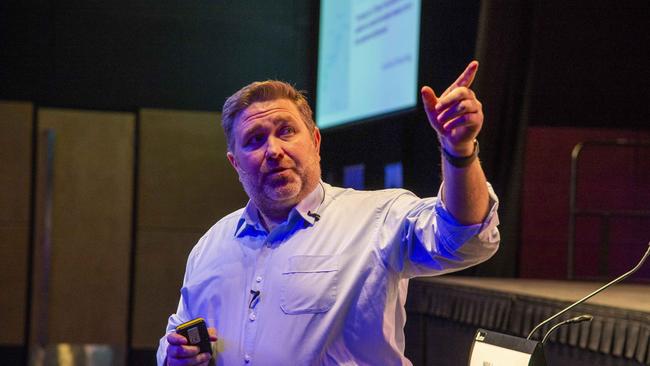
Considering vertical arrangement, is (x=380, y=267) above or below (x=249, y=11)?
below

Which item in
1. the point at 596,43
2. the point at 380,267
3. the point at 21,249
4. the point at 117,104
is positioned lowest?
the point at 21,249

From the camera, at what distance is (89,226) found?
6.64 m

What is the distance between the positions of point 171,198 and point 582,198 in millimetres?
2946

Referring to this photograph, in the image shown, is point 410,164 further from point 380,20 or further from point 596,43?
point 596,43

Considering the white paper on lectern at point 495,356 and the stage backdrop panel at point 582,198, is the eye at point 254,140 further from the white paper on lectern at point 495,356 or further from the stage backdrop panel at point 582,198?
A: the stage backdrop panel at point 582,198

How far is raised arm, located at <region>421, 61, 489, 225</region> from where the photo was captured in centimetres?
141

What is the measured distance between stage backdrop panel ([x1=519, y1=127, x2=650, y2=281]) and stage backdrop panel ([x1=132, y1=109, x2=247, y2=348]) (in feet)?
7.27

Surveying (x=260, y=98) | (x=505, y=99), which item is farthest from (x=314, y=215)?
(x=505, y=99)

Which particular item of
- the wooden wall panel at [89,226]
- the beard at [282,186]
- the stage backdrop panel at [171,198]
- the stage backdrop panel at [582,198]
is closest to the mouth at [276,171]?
the beard at [282,186]

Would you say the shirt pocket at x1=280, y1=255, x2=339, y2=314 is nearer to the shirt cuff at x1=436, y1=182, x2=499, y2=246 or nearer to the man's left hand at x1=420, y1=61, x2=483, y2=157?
the shirt cuff at x1=436, y1=182, x2=499, y2=246

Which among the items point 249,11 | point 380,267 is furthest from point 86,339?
point 380,267

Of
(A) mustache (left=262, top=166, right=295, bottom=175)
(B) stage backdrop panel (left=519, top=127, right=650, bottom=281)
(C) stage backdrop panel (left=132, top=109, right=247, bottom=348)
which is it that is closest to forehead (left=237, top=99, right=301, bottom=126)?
(A) mustache (left=262, top=166, right=295, bottom=175)

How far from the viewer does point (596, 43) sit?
5.81 m

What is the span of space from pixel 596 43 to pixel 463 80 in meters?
4.68
